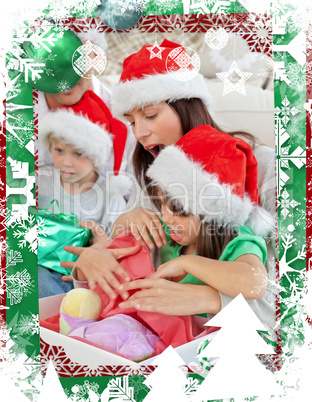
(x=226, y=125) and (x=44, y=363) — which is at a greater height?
(x=226, y=125)

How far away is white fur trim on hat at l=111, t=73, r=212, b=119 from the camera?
1.43m

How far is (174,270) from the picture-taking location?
4.75 feet

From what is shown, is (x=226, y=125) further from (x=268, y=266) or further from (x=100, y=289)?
(x=100, y=289)

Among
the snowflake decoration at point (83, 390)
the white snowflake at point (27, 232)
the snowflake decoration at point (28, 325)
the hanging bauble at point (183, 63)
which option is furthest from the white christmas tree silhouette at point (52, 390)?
the hanging bauble at point (183, 63)

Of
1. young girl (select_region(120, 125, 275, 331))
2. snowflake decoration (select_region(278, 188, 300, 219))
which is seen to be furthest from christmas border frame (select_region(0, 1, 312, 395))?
young girl (select_region(120, 125, 275, 331))

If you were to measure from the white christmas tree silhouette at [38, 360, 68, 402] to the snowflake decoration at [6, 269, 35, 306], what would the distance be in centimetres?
30

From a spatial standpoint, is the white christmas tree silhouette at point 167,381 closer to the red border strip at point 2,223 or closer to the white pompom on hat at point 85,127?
the red border strip at point 2,223

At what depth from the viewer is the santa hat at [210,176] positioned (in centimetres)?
138

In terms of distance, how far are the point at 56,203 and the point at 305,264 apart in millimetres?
955

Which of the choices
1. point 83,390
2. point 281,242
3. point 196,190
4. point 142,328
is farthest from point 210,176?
point 83,390

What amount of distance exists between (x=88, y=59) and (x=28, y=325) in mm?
1007

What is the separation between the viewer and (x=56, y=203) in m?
1.50

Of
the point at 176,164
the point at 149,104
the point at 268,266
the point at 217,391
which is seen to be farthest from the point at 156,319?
the point at 149,104

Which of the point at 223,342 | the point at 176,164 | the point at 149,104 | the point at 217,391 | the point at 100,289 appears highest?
the point at 149,104
